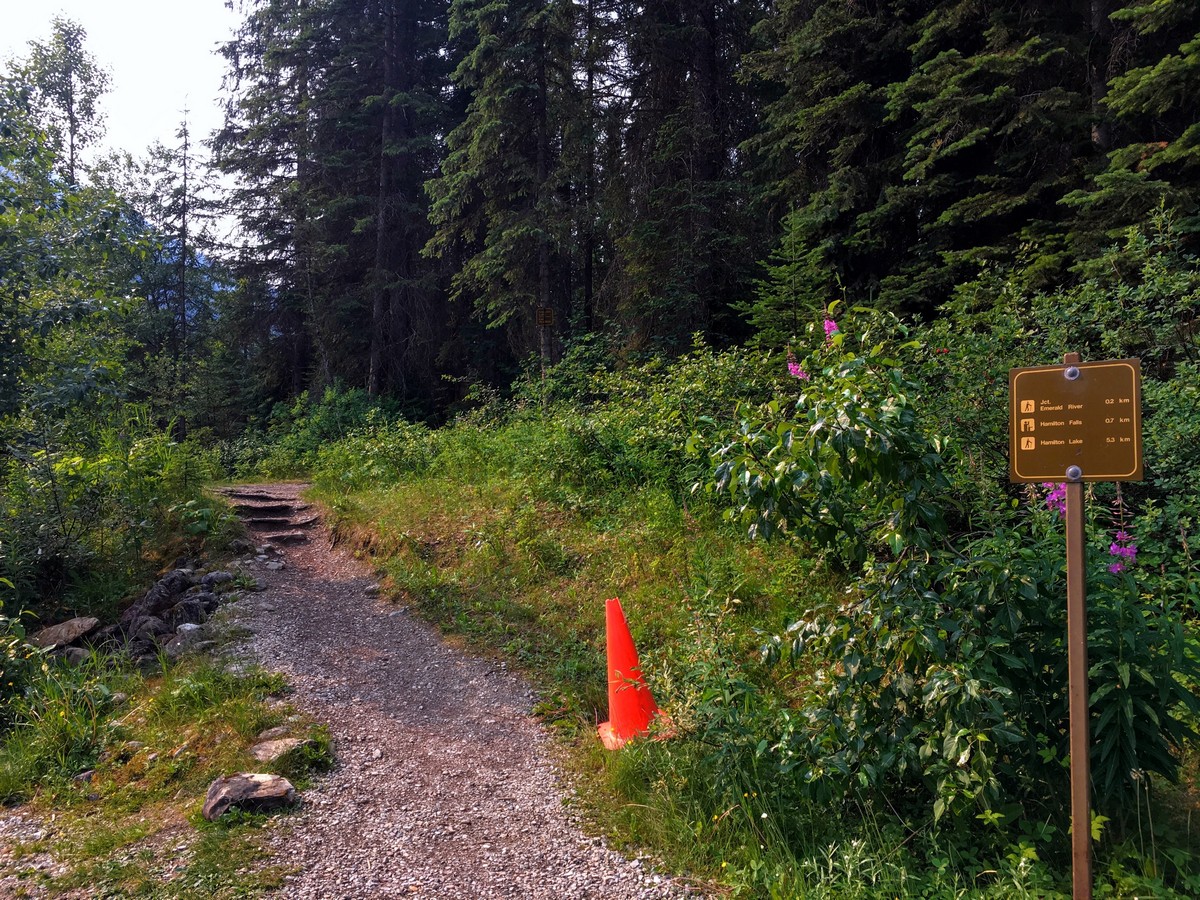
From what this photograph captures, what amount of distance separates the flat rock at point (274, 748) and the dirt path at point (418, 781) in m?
0.32

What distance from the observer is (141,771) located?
4.62 meters

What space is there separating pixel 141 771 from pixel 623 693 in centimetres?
327

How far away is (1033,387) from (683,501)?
4.79 meters

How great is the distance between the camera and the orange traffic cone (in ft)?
14.3

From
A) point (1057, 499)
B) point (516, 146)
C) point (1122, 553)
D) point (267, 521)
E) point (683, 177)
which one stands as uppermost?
point (516, 146)

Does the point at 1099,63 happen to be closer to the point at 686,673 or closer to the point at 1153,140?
the point at 1153,140

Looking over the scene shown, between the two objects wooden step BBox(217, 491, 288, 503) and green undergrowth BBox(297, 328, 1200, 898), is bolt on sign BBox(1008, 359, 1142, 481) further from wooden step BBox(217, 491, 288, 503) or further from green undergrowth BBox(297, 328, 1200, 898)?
wooden step BBox(217, 491, 288, 503)

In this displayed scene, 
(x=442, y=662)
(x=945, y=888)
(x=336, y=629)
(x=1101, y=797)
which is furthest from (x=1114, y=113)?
(x=336, y=629)

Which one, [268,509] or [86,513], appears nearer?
[86,513]

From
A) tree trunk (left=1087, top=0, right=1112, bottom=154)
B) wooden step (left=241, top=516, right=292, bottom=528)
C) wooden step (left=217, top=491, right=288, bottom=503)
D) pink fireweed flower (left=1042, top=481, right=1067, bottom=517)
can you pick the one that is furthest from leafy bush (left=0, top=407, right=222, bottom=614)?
tree trunk (left=1087, top=0, right=1112, bottom=154)

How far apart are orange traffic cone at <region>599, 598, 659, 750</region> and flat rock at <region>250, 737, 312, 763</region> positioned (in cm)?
201

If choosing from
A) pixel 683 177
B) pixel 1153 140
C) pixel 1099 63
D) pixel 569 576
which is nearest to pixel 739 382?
pixel 569 576

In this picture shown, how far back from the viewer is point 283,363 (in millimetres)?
23125

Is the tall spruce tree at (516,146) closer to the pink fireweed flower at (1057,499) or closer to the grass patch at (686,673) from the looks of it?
the grass patch at (686,673)
